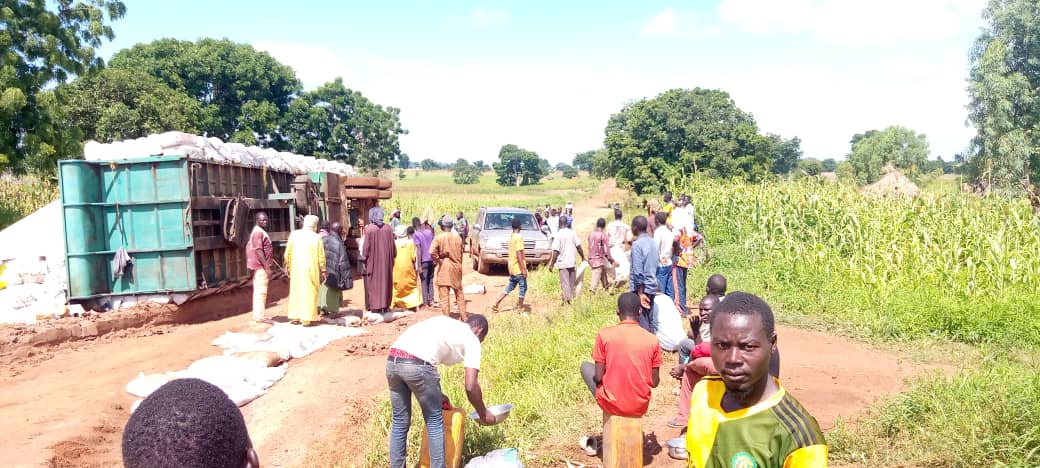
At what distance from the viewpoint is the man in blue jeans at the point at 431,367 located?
4.34 metres

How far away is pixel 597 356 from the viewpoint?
4.51 metres

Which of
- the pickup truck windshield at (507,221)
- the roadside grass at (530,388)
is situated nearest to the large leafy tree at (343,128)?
the pickup truck windshield at (507,221)

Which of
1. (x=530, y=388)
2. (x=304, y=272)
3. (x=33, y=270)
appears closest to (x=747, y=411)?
(x=530, y=388)

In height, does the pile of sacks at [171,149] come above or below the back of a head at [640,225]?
above

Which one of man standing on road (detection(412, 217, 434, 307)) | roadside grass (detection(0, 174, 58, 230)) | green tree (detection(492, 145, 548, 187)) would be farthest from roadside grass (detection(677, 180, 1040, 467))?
green tree (detection(492, 145, 548, 187))

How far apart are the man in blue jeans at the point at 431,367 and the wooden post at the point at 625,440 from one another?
912mm

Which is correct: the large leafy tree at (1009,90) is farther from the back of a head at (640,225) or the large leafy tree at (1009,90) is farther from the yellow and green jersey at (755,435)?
the yellow and green jersey at (755,435)

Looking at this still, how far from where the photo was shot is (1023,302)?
8914 mm

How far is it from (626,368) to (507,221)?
13.2 meters

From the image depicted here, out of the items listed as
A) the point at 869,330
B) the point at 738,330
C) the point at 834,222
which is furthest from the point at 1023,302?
the point at 738,330

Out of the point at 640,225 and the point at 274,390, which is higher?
the point at 640,225

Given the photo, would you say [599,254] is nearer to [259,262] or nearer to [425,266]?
[425,266]

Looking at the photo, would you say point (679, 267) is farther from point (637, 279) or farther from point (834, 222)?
point (834, 222)

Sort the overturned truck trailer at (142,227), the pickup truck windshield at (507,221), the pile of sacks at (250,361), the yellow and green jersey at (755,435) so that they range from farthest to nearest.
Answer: the pickup truck windshield at (507,221) < the overturned truck trailer at (142,227) < the pile of sacks at (250,361) < the yellow and green jersey at (755,435)
